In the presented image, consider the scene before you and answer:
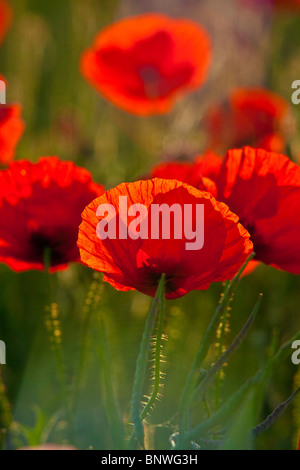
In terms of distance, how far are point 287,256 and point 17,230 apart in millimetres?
166

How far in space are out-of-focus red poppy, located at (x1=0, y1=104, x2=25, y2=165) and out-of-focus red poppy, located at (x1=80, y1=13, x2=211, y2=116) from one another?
33 centimetres

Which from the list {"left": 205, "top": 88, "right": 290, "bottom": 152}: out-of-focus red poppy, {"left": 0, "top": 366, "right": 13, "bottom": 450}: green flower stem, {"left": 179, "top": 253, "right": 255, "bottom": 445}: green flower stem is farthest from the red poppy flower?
{"left": 205, "top": 88, "right": 290, "bottom": 152}: out-of-focus red poppy

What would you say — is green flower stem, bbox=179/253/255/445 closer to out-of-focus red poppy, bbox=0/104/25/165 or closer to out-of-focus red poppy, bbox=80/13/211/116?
out-of-focus red poppy, bbox=0/104/25/165

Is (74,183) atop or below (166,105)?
below

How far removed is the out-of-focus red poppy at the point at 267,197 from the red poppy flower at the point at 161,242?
0.05m

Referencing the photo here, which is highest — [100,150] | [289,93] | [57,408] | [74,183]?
[289,93]

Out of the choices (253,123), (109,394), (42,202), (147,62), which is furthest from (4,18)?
(109,394)

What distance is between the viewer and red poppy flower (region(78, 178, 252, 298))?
0.33m

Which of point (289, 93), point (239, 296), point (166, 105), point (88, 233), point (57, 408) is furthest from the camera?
point (289, 93)

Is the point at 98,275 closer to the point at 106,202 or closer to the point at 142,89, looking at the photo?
the point at 106,202

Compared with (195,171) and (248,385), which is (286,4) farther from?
(248,385)

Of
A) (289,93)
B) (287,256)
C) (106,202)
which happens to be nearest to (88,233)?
(106,202)

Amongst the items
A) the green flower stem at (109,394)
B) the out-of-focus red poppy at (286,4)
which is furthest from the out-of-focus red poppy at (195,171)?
the out-of-focus red poppy at (286,4)

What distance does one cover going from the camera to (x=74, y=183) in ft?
1.32
